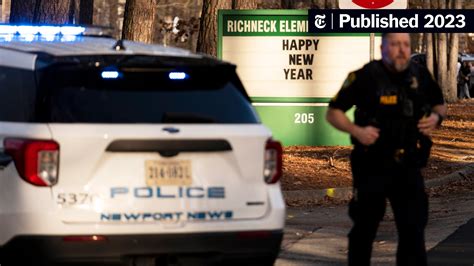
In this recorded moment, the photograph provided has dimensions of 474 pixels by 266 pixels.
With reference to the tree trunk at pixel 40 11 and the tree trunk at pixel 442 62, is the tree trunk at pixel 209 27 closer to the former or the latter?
the tree trunk at pixel 40 11

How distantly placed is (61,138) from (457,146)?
53.9 ft

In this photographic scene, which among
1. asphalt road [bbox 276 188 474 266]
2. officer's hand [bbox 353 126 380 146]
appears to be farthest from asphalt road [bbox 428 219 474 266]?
officer's hand [bbox 353 126 380 146]

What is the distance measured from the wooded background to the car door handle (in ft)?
13.3

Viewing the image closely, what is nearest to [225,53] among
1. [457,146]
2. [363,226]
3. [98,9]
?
[457,146]

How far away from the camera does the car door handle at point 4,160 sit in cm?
751

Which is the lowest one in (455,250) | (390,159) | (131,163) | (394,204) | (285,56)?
(455,250)

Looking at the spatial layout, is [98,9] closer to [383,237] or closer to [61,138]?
[383,237]

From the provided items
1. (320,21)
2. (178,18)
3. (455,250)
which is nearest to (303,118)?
(320,21)

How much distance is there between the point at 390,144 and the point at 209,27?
43.8 feet

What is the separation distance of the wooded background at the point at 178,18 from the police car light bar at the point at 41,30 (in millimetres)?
1686

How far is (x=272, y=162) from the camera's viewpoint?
7895mm

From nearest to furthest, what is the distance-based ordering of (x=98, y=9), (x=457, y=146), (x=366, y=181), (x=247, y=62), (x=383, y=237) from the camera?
(x=366, y=181)
(x=383, y=237)
(x=247, y=62)
(x=457, y=146)
(x=98, y=9)

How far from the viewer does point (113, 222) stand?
742cm

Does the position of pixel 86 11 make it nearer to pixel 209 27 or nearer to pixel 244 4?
pixel 244 4
